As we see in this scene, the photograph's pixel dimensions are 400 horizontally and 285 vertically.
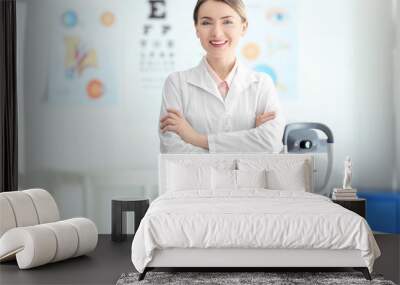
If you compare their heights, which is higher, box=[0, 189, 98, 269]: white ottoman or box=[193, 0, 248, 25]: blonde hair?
box=[193, 0, 248, 25]: blonde hair

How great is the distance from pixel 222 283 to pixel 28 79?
3628 millimetres

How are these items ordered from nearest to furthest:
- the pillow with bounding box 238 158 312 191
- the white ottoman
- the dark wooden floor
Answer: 1. the dark wooden floor
2. the white ottoman
3. the pillow with bounding box 238 158 312 191

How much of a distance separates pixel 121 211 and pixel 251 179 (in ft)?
4.53

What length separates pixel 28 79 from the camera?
23.0 feet

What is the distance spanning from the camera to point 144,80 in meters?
6.94

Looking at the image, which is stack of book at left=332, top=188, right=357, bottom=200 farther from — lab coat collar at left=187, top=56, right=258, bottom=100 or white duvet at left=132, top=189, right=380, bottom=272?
white duvet at left=132, top=189, right=380, bottom=272

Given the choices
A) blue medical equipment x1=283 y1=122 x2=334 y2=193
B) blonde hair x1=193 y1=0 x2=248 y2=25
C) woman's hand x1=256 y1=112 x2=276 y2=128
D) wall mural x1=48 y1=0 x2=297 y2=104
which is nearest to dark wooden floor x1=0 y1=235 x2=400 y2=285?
blue medical equipment x1=283 y1=122 x2=334 y2=193

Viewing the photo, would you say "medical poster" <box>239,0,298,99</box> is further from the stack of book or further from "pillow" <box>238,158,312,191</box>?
the stack of book

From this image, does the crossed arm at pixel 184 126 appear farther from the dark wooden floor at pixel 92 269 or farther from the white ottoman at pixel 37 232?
the white ottoman at pixel 37 232

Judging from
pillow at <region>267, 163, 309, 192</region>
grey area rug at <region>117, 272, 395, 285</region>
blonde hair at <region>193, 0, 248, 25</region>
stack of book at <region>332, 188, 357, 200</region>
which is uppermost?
blonde hair at <region>193, 0, 248, 25</region>

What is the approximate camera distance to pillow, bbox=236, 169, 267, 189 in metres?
5.99

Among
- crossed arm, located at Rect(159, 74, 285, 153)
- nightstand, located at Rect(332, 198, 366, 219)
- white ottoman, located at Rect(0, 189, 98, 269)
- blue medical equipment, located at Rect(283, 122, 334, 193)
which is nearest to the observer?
white ottoman, located at Rect(0, 189, 98, 269)

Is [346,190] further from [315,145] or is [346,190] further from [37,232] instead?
[37,232]

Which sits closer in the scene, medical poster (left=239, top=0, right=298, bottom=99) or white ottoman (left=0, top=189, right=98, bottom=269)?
white ottoman (left=0, top=189, right=98, bottom=269)
